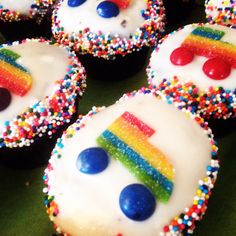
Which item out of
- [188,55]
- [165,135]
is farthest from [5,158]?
[188,55]

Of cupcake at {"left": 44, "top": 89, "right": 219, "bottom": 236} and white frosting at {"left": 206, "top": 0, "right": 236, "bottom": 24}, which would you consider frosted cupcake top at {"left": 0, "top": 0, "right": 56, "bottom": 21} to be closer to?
white frosting at {"left": 206, "top": 0, "right": 236, "bottom": 24}

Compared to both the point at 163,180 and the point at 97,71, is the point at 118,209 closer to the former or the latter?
the point at 163,180

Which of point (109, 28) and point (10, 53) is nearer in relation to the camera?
point (10, 53)

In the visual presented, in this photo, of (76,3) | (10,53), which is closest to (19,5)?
(76,3)

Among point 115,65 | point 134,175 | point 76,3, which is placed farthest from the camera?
point 115,65

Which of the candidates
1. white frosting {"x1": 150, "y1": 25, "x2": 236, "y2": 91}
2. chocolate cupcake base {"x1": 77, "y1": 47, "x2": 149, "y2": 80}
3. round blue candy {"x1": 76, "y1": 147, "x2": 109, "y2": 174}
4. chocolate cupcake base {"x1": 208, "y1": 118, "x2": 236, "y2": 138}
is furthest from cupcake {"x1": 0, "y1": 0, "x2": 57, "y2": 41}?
round blue candy {"x1": 76, "y1": 147, "x2": 109, "y2": 174}

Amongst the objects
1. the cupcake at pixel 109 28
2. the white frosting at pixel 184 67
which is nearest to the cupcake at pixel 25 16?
the cupcake at pixel 109 28

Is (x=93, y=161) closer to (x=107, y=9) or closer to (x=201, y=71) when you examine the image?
(x=201, y=71)
